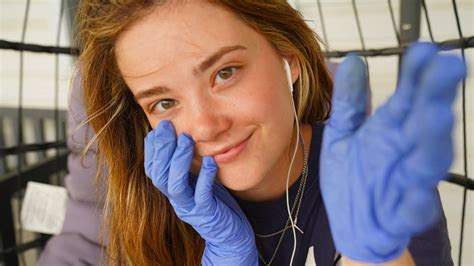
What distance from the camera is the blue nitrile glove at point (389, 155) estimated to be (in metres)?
0.31

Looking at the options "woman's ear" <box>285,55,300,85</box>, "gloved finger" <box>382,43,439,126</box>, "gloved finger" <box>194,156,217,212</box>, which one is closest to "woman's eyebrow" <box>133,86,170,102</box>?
"gloved finger" <box>194,156,217,212</box>

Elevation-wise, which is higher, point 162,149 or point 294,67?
point 294,67

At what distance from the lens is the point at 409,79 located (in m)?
0.33

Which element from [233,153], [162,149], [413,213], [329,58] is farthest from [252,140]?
[329,58]

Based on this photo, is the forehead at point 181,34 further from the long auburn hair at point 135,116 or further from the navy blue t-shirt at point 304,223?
the navy blue t-shirt at point 304,223

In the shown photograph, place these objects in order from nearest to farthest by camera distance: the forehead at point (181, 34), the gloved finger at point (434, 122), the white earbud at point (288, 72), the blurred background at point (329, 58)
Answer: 1. the gloved finger at point (434, 122)
2. the forehead at point (181, 34)
3. the white earbud at point (288, 72)
4. the blurred background at point (329, 58)

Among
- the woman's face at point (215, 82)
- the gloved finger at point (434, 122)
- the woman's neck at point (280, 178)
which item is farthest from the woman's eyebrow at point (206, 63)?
the gloved finger at point (434, 122)

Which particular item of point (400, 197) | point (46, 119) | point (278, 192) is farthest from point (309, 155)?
point (46, 119)

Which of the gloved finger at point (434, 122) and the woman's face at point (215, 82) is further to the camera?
the woman's face at point (215, 82)

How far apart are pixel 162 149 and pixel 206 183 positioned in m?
0.08

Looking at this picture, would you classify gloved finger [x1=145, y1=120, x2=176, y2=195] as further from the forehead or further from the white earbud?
the white earbud

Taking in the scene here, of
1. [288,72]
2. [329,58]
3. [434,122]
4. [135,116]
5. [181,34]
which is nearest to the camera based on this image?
[434,122]

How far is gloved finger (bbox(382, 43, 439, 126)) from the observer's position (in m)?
0.32

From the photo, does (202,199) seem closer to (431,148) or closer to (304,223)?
(304,223)
